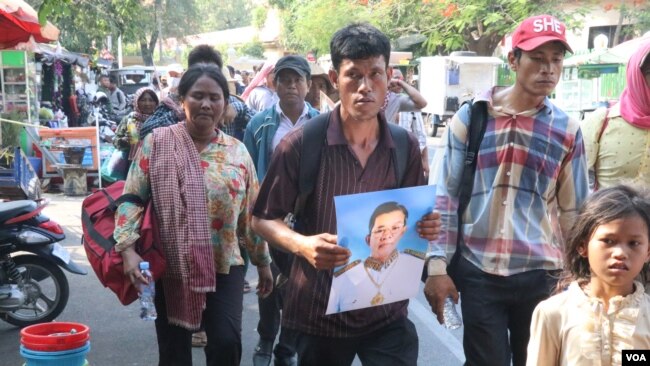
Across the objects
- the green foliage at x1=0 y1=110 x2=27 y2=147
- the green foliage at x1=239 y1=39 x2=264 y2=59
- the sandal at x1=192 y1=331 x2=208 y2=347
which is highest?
the green foliage at x1=239 y1=39 x2=264 y2=59

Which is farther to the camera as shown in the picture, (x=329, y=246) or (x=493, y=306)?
(x=493, y=306)

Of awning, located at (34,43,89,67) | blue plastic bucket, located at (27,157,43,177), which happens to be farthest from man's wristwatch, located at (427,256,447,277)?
awning, located at (34,43,89,67)

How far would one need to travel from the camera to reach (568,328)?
2637 mm

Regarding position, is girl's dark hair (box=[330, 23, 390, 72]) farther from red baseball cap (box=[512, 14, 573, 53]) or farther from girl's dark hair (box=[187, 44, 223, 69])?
girl's dark hair (box=[187, 44, 223, 69])

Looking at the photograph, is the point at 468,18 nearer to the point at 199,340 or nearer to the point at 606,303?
the point at 199,340

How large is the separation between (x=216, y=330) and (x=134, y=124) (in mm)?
3828

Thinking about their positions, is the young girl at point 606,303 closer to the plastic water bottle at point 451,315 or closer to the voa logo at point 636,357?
the voa logo at point 636,357

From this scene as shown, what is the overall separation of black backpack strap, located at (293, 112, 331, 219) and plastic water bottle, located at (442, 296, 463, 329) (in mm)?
791

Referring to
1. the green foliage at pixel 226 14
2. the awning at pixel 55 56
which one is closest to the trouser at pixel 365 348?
the awning at pixel 55 56

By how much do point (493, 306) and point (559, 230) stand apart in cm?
46

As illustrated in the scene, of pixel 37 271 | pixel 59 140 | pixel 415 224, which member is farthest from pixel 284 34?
pixel 415 224

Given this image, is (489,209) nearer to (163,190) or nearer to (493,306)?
(493,306)

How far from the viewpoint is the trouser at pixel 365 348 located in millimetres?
3127

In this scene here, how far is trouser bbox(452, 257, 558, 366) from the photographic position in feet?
11.3
